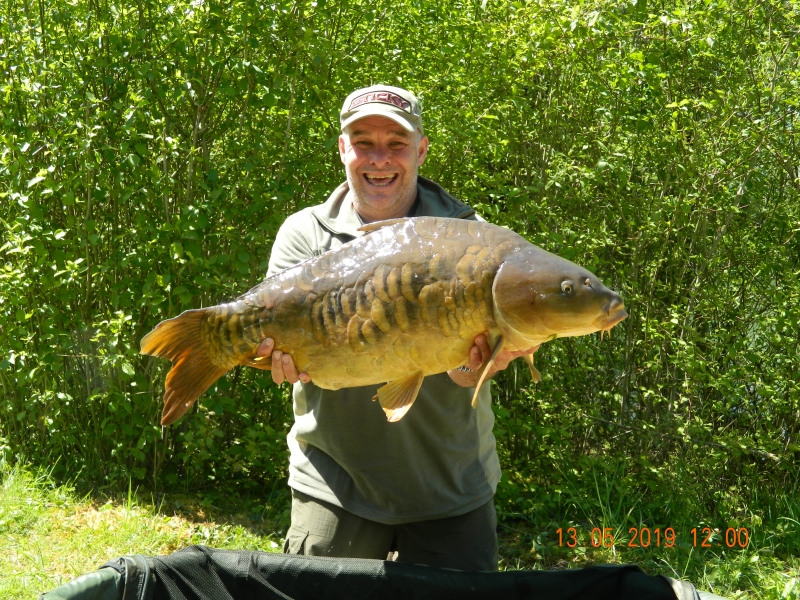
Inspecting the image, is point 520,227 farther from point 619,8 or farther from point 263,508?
point 263,508

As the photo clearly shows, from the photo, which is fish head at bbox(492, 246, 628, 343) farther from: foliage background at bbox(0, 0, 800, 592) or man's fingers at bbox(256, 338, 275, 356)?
foliage background at bbox(0, 0, 800, 592)

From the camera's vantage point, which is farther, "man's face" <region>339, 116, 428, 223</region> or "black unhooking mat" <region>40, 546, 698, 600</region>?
"man's face" <region>339, 116, 428, 223</region>

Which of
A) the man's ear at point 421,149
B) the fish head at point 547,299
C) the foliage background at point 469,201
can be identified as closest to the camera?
the fish head at point 547,299

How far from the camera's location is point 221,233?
11.9ft

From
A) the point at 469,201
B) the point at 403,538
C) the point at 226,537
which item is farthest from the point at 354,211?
the point at 226,537

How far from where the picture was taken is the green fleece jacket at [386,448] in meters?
2.20

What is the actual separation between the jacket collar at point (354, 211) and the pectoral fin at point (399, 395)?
0.52 metres

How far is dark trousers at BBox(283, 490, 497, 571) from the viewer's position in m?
2.22

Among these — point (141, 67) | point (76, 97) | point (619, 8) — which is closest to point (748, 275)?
point (619, 8)

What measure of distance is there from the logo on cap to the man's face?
43 millimetres

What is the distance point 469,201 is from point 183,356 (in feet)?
7.04

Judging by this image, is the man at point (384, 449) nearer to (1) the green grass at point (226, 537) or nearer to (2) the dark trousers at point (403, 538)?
(2) the dark trousers at point (403, 538)
